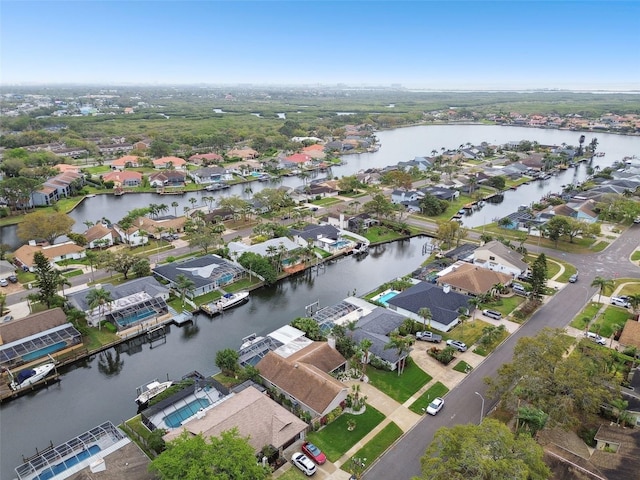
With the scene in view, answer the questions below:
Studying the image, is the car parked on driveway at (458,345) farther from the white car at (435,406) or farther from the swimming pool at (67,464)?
the swimming pool at (67,464)

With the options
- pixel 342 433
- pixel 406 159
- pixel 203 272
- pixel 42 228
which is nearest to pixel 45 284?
pixel 203 272

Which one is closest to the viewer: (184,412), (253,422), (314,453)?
(314,453)

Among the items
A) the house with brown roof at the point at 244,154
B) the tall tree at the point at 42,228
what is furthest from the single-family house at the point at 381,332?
the house with brown roof at the point at 244,154

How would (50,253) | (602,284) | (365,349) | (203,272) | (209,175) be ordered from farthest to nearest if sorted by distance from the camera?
(209,175), (50,253), (203,272), (602,284), (365,349)

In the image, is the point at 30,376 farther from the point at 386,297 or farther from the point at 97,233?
the point at 386,297

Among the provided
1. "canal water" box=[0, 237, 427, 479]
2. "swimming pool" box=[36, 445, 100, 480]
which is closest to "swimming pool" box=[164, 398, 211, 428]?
"swimming pool" box=[36, 445, 100, 480]

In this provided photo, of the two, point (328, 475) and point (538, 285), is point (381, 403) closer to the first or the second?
point (328, 475)

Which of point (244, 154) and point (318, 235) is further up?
point (244, 154)

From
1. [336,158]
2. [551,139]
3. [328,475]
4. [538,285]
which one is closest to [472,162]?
[336,158]

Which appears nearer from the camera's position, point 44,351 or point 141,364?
point 44,351
